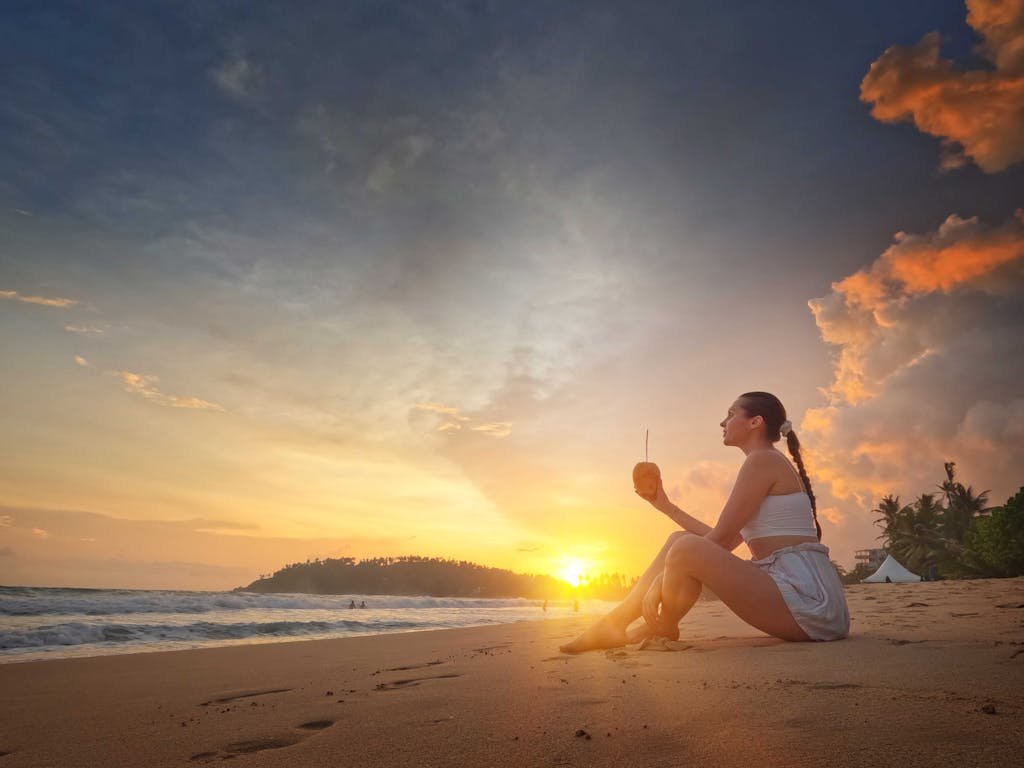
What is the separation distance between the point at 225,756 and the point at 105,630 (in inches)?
566

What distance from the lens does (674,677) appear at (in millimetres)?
2828

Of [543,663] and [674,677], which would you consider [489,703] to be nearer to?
[674,677]

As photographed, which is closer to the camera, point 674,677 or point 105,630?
point 674,677

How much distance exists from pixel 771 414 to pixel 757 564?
3.45ft

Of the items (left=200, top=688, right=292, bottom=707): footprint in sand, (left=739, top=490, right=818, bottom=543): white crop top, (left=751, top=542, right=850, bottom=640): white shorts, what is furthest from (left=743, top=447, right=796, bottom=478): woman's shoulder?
(left=200, top=688, right=292, bottom=707): footprint in sand

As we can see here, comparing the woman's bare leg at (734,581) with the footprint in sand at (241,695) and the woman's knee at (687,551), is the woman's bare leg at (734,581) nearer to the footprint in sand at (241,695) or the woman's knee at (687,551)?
the woman's knee at (687,551)

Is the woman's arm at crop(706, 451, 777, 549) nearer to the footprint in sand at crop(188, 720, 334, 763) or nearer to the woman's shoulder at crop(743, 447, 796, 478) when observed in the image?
the woman's shoulder at crop(743, 447, 796, 478)

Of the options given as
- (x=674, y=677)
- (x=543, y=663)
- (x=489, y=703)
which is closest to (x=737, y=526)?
(x=674, y=677)

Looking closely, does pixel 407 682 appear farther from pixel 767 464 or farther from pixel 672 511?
pixel 767 464

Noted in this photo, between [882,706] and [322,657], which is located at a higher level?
[882,706]

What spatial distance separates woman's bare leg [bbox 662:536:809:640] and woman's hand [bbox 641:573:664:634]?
0.75ft

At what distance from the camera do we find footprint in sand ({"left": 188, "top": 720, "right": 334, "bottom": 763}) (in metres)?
2.17

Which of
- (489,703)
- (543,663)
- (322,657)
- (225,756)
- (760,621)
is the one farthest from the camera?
(322,657)

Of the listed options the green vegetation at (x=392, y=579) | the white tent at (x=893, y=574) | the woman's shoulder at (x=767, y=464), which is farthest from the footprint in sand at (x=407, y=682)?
the green vegetation at (x=392, y=579)
